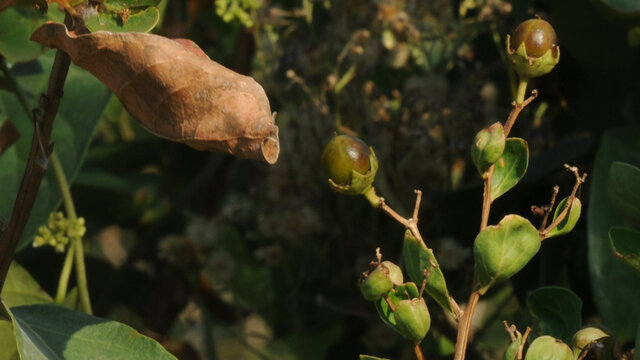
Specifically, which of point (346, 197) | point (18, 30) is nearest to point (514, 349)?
point (18, 30)

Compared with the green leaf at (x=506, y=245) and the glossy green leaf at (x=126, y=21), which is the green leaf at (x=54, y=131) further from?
the green leaf at (x=506, y=245)

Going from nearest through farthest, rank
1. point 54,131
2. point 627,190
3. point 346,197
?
point 627,190, point 54,131, point 346,197

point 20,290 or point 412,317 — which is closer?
point 412,317

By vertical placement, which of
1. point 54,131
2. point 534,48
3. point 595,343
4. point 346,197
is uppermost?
point 534,48

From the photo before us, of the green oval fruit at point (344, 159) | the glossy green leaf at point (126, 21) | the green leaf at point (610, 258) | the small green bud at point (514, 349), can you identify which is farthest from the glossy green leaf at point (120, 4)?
the green leaf at point (610, 258)

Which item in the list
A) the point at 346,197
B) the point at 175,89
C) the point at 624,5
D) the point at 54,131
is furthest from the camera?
the point at 346,197

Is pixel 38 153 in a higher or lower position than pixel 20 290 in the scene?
higher

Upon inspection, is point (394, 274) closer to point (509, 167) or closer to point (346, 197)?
point (509, 167)
